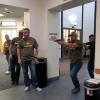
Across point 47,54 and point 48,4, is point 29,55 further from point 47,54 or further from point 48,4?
point 48,4

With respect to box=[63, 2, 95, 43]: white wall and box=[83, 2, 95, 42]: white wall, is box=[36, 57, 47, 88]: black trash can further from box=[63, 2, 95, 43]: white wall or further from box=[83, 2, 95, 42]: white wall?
box=[83, 2, 95, 42]: white wall

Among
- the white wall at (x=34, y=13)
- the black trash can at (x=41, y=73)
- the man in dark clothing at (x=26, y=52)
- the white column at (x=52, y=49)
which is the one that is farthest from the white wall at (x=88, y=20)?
the man in dark clothing at (x=26, y=52)

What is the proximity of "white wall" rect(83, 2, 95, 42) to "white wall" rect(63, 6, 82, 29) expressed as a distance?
0.49 metres

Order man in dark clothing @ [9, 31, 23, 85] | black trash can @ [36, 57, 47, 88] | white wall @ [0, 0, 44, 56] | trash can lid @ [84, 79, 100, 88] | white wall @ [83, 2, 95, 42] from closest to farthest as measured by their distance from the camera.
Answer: trash can lid @ [84, 79, 100, 88]
black trash can @ [36, 57, 47, 88]
white wall @ [0, 0, 44, 56]
man in dark clothing @ [9, 31, 23, 85]
white wall @ [83, 2, 95, 42]

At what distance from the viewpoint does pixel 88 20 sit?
10.1m

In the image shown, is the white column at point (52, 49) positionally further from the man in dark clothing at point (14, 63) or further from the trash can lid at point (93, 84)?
the trash can lid at point (93, 84)

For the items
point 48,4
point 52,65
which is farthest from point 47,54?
point 48,4

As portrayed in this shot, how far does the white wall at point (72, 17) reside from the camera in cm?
887

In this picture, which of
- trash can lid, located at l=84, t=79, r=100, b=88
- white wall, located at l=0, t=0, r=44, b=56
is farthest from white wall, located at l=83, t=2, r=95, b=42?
trash can lid, located at l=84, t=79, r=100, b=88

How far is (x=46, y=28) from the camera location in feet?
13.0

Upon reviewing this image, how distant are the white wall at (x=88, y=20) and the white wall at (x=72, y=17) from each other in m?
0.49

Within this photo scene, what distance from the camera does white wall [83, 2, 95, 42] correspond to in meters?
9.87

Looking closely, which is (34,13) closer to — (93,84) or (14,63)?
(14,63)

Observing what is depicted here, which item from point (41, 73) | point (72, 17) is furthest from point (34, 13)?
point (72, 17)
